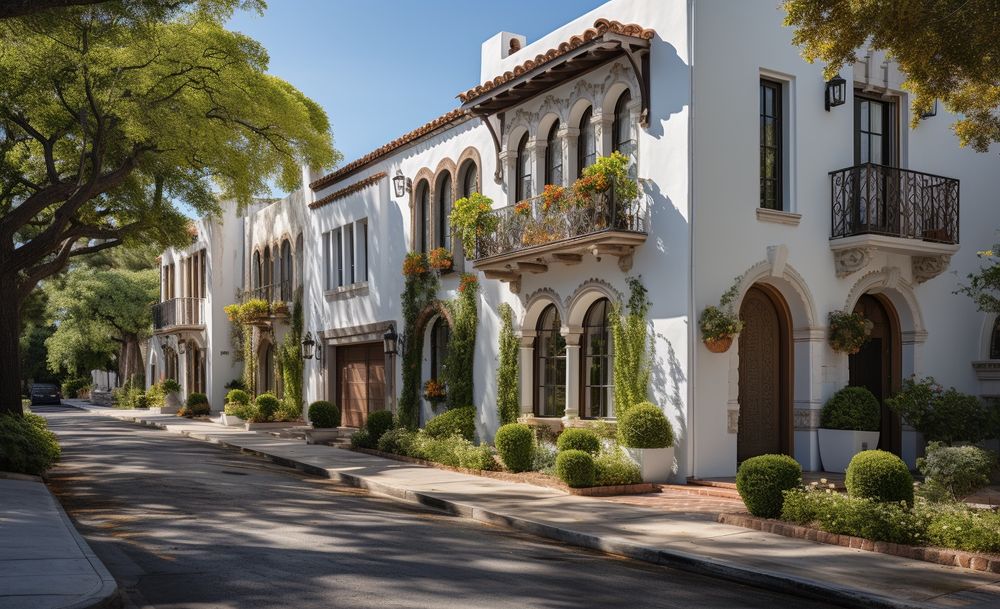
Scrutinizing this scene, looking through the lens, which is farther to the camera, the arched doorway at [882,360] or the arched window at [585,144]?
the arched doorway at [882,360]

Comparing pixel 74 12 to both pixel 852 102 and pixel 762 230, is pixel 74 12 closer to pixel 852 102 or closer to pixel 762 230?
pixel 762 230

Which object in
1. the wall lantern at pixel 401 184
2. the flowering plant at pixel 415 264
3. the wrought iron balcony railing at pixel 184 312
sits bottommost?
the wrought iron balcony railing at pixel 184 312

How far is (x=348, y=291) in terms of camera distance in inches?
966

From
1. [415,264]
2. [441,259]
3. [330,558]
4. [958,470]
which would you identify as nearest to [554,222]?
[441,259]

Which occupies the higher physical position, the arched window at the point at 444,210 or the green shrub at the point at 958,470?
the arched window at the point at 444,210

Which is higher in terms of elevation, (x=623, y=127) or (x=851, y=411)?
(x=623, y=127)

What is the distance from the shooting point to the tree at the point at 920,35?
9852 millimetres

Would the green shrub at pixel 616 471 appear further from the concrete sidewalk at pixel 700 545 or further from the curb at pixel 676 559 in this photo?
the curb at pixel 676 559

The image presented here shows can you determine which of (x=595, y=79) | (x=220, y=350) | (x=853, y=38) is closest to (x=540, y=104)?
(x=595, y=79)

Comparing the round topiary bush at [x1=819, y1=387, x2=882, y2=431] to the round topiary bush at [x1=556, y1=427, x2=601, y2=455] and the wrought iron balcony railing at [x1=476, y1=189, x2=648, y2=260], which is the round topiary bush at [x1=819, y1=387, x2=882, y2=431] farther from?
the wrought iron balcony railing at [x1=476, y1=189, x2=648, y2=260]

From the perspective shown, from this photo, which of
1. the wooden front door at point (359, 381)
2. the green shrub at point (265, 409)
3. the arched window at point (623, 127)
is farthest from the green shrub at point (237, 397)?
the arched window at point (623, 127)

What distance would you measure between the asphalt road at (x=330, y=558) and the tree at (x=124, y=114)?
18.9 ft

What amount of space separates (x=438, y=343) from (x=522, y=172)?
5027 mm

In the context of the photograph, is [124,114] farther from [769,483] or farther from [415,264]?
[769,483]
